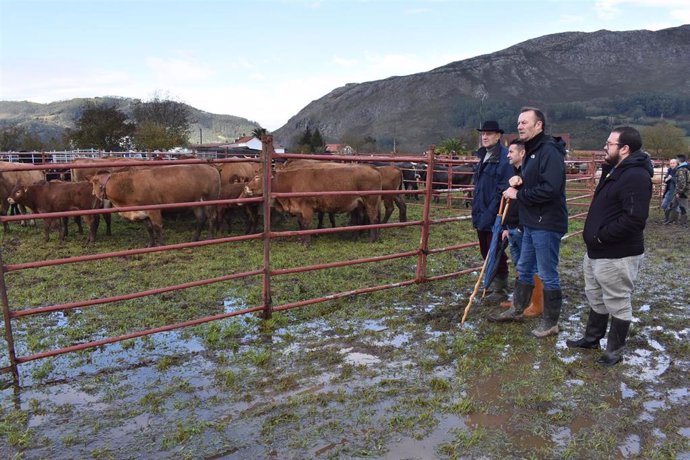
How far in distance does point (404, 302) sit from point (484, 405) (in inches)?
95.6

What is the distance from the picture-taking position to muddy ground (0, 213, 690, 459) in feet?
10.2

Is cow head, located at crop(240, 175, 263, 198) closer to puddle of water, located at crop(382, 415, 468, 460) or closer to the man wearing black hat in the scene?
the man wearing black hat

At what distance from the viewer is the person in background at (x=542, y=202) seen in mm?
4512

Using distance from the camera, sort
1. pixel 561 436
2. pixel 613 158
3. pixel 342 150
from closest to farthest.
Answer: pixel 561 436
pixel 613 158
pixel 342 150

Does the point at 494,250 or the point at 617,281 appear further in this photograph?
the point at 494,250

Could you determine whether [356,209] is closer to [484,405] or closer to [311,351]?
[311,351]

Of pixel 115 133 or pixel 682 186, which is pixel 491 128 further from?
pixel 115 133

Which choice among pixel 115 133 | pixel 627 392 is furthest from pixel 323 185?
pixel 115 133

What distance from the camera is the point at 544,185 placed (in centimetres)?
451

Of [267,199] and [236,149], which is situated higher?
[236,149]

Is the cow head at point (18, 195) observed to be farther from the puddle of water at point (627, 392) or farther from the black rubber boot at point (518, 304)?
the puddle of water at point (627, 392)

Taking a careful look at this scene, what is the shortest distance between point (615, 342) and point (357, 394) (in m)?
2.20

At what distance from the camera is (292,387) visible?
384cm

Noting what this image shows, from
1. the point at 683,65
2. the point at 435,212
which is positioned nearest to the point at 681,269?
the point at 435,212
